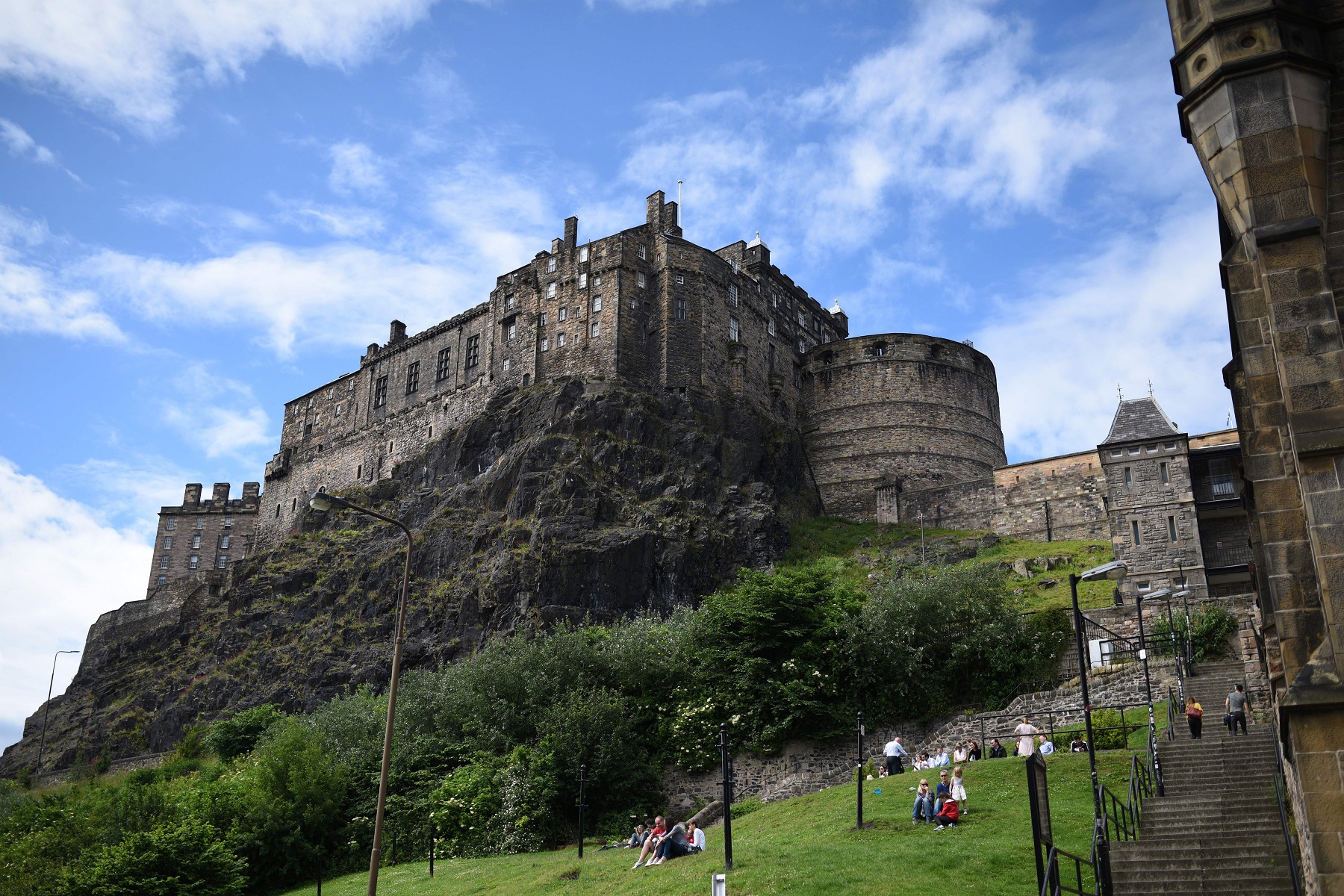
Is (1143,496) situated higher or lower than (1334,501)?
higher

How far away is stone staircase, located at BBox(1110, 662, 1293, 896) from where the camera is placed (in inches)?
626

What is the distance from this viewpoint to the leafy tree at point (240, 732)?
51.4m

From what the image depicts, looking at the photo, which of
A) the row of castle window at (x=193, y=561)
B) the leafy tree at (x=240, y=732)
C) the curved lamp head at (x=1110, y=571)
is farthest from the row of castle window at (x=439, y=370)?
the curved lamp head at (x=1110, y=571)

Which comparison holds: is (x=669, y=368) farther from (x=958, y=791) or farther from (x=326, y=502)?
(x=326, y=502)

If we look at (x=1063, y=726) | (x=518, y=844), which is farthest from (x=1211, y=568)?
(x=518, y=844)

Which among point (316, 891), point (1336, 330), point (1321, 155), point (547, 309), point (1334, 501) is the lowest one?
point (316, 891)

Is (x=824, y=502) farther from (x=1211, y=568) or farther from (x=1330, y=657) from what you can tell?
(x=1330, y=657)

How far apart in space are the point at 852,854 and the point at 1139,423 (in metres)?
30.5

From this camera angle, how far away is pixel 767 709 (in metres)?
35.5

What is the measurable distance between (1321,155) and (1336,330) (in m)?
2.07

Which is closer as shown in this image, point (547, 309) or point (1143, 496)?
point (1143, 496)

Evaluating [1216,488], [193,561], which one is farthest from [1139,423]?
[193,561]

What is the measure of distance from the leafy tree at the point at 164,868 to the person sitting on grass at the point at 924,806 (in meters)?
19.0

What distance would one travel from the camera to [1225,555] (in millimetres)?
42281
